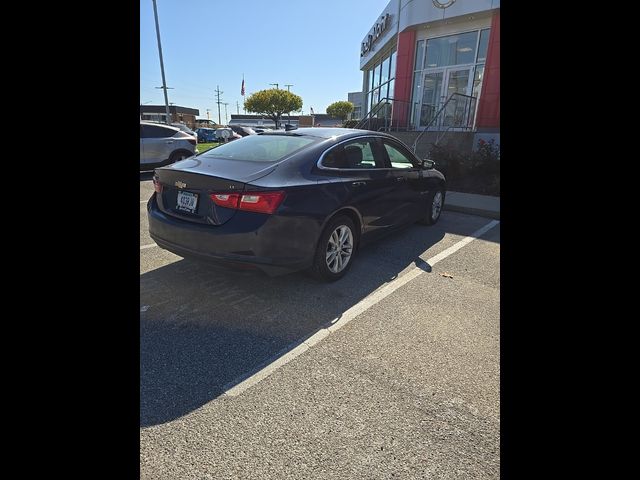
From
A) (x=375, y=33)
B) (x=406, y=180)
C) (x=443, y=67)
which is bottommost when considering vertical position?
(x=406, y=180)

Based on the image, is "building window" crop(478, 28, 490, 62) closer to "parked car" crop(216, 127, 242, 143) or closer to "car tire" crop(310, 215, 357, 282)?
"car tire" crop(310, 215, 357, 282)

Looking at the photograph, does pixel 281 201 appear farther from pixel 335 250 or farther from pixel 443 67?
pixel 443 67

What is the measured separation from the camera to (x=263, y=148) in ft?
12.9

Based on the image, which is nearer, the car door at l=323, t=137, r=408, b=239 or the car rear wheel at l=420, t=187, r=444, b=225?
the car door at l=323, t=137, r=408, b=239

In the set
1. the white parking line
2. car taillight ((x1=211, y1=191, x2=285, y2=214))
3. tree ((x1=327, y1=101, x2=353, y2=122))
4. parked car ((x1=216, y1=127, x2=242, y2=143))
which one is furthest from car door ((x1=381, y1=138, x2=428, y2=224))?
tree ((x1=327, y1=101, x2=353, y2=122))

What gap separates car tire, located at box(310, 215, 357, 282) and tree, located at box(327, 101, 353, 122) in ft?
213

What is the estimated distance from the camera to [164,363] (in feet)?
8.41

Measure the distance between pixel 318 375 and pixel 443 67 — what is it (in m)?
15.8

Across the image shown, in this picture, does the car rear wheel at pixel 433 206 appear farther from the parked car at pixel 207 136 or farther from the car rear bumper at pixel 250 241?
the parked car at pixel 207 136

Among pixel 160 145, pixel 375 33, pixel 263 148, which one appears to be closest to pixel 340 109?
pixel 375 33

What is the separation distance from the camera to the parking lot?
1.89 metres

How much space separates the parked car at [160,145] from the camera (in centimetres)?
1091

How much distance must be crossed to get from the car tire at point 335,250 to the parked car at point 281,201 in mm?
→ 10
